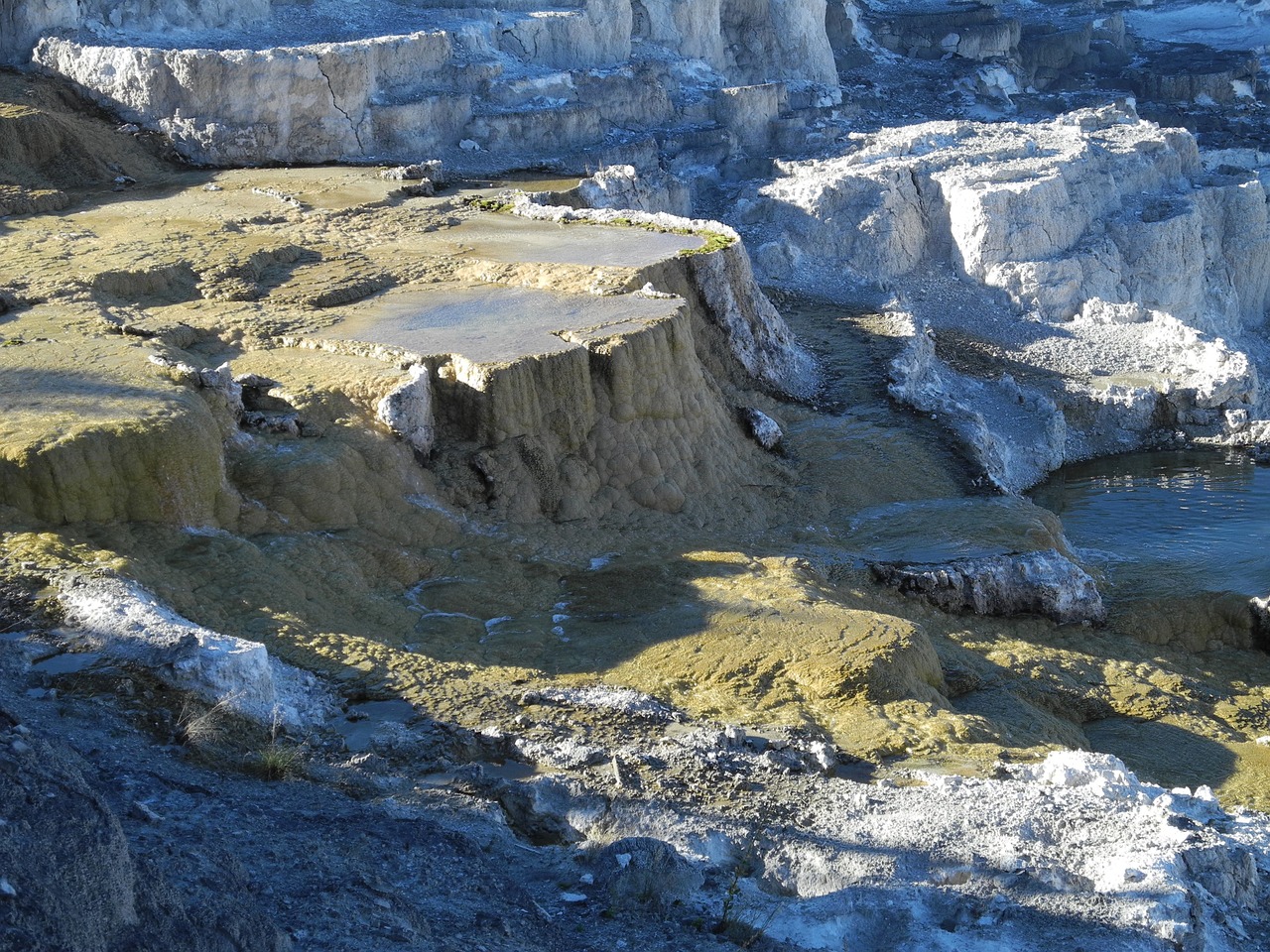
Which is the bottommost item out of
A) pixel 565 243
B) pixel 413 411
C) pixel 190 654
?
pixel 190 654

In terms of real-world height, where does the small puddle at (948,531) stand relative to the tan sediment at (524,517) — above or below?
below

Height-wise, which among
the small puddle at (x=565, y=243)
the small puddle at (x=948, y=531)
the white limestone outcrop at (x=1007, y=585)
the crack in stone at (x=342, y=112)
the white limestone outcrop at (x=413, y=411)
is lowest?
the white limestone outcrop at (x=1007, y=585)

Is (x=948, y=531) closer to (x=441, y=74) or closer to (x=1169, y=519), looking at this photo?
(x=1169, y=519)

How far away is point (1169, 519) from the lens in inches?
718

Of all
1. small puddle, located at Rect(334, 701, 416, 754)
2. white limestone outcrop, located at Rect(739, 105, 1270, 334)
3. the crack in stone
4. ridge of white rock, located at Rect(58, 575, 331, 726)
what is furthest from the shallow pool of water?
the crack in stone

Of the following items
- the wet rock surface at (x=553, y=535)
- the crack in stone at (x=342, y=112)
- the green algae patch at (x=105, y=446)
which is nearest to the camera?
the wet rock surface at (x=553, y=535)

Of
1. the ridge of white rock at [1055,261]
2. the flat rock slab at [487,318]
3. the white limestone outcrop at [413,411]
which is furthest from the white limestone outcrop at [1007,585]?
the ridge of white rock at [1055,261]

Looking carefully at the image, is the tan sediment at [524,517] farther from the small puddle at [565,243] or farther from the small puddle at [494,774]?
the small puddle at [494,774]

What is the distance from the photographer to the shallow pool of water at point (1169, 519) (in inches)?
592

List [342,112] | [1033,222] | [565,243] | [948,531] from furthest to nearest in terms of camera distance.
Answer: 1. [1033,222]
2. [342,112]
3. [565,243]
4. [948,531]

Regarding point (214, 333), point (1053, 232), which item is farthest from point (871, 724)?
point (1053, 232)

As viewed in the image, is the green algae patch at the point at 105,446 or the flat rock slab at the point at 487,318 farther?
the flat rock slab at the point at 487,318

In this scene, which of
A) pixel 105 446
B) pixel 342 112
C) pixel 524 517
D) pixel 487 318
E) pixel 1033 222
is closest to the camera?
pixel 105 446

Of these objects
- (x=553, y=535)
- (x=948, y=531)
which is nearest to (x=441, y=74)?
(x=948, y=531)
